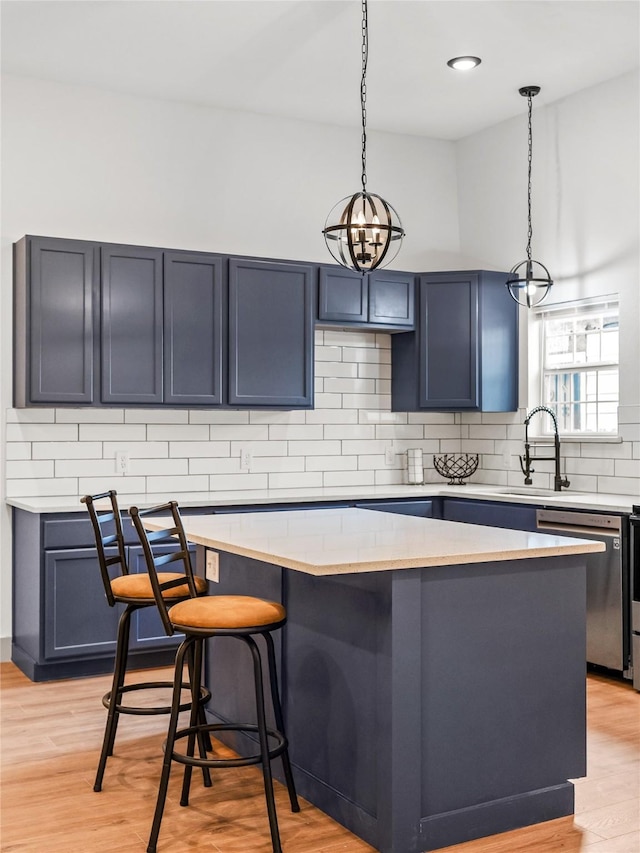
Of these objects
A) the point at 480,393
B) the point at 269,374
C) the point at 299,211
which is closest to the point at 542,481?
the point at 480,393

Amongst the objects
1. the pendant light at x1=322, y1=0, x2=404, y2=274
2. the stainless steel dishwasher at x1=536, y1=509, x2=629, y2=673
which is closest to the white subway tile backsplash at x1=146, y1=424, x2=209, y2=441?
the stainless steel dishwasher at x1=536, y1=509, x2=629, y2=673

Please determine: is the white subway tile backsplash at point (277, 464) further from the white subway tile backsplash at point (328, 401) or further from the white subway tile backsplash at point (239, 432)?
the white subway tile backsplash at point (328, 401)

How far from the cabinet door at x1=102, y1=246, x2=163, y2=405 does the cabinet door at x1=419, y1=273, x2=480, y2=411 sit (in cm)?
185

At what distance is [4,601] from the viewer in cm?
530

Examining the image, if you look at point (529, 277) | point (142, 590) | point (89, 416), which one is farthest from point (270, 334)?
point (142, 590)

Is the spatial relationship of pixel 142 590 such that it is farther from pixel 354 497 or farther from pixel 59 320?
pixel 354 497

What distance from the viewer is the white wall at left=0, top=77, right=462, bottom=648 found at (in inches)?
210

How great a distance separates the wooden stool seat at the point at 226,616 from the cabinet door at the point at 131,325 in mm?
2459

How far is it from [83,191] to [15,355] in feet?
3.42

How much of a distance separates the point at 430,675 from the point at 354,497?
9.04ft

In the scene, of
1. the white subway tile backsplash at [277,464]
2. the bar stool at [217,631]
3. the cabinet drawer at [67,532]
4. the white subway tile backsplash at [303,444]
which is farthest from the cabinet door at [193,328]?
the bar stool at [217,631]

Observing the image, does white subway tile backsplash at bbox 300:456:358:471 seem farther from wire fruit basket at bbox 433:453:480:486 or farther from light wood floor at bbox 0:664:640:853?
light wood floor at bbox 0:664:640:853

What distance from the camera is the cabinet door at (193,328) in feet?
17.7

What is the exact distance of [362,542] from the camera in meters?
3.13
